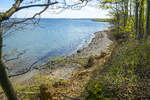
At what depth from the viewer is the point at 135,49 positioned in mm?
4367

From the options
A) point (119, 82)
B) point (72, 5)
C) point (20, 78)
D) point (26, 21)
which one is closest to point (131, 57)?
point (119, 82)

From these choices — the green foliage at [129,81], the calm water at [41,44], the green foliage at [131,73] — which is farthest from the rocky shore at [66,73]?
the green foliage at [131,73]

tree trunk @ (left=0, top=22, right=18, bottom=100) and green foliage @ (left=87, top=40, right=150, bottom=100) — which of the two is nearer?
tree trunk @ (left=0, top=22, right=18, bottom=100)

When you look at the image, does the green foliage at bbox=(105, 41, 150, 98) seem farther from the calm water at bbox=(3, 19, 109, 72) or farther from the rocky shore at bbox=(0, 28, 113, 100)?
the calm water at bbox=(3, 19, 109, 72)

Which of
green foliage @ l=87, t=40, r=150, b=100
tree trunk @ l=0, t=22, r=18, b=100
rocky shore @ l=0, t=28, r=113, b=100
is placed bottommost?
rocky shore @ l=0, t=28, r=113, b=100

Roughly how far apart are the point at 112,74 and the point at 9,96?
9.05 ft

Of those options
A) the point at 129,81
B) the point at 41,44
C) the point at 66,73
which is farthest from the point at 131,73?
the point at 41,44

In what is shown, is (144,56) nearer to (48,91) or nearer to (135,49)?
(135,49)

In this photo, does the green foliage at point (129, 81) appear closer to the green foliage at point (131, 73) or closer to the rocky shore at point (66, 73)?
the green foliage at point (131, 73)

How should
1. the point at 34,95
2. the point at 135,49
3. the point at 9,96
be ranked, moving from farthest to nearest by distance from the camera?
the point at 34,95, the point at 135,49, the point at 9,96

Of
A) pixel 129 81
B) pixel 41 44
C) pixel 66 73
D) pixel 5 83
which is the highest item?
pixel 5 83

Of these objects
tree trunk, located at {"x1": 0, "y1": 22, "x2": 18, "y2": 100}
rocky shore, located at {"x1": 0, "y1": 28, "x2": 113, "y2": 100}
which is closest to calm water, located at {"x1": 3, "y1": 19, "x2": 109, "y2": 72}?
tree trunk, located at {"x1": 0, "y1": 22, "x2": 18, "y2": 100}

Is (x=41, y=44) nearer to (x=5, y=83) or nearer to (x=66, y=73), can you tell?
(x=66, y=73)

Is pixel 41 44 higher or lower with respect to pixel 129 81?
lower
